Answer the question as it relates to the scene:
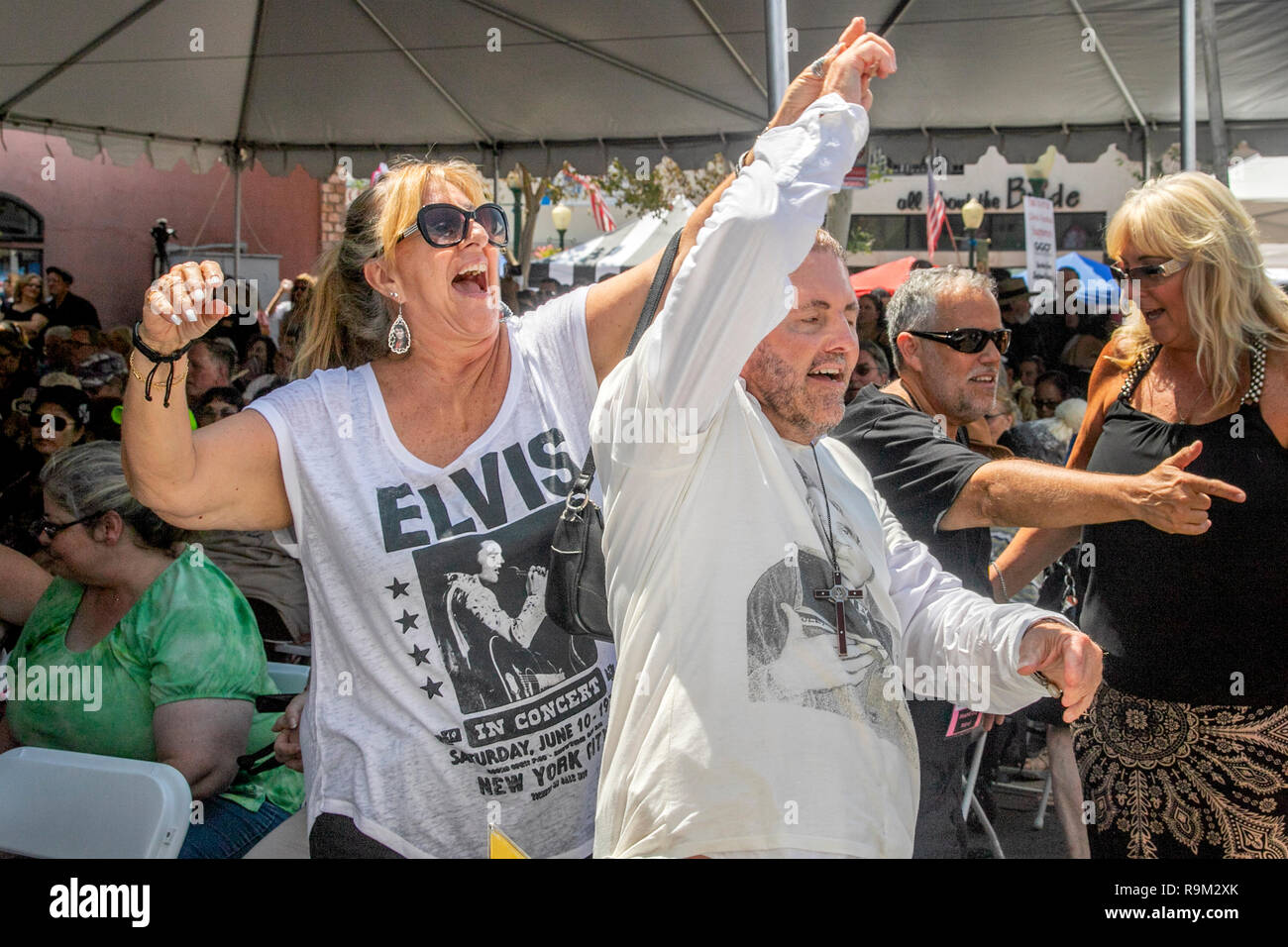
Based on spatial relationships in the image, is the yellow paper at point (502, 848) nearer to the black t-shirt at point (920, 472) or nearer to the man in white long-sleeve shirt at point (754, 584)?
the man in white long-sleeve shirt at point (754, 584)

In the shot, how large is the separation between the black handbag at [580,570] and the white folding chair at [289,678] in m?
1.88

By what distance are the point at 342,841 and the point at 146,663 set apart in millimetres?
1325

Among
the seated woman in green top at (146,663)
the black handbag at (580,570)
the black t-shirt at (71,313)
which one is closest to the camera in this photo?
the black handbag at (580,570)

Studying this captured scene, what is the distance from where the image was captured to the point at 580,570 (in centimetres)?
178

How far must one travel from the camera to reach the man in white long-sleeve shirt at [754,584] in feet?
5.04

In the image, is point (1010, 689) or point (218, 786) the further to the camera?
point (218, 786)

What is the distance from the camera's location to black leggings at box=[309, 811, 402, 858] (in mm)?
1897

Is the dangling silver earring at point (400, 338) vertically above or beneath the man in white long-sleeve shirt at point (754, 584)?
above

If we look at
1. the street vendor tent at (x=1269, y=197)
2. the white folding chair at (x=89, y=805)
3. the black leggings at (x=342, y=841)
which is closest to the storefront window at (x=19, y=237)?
the white folding chair at (x=89, y=805)

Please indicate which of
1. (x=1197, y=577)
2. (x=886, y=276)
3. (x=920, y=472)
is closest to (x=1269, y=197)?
(x=886, y=276)
